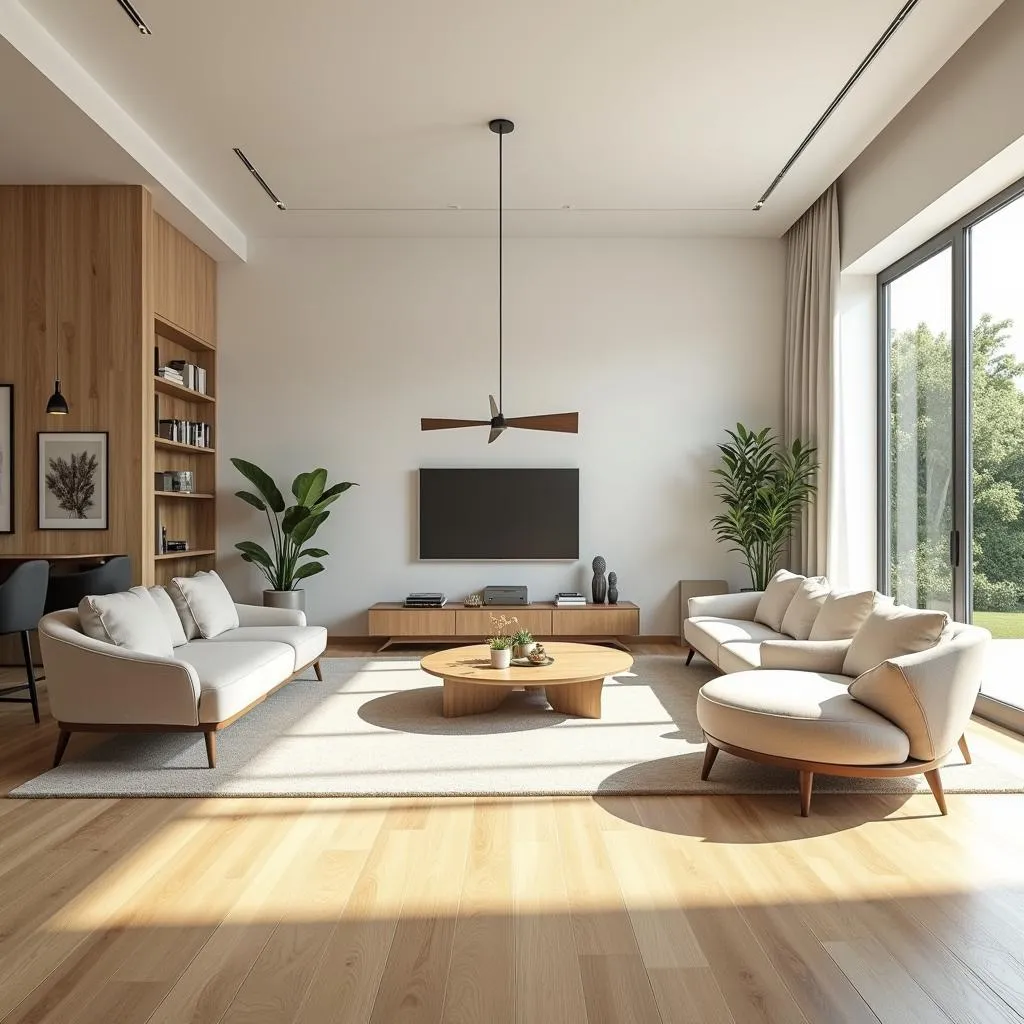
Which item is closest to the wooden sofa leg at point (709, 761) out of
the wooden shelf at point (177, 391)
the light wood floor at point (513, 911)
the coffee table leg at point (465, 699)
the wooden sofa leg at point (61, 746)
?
the light wood floor at point (513, 911)

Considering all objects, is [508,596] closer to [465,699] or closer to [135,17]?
[465,699]

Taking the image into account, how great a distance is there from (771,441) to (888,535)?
1271 millimetres

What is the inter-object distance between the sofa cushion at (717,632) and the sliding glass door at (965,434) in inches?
42.3

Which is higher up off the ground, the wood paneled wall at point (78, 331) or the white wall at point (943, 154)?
the white wall at point (943, 154)

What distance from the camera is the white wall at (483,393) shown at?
A: 7230mm

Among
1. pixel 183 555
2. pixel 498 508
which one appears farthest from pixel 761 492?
pixel 183 555

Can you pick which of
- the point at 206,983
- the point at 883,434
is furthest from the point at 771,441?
the point at 206,983

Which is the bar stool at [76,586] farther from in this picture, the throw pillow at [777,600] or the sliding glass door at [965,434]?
the sliding glass door at [965,434]

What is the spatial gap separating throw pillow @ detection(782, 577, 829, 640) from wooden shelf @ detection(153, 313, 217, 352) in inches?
179

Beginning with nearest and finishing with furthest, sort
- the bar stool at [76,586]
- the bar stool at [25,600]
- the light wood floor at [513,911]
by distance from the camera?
the light wood floor at [513,911] → the bar stool at [25,600] → the bar stool at [76,586]

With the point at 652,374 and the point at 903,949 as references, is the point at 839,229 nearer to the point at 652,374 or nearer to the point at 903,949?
the point at 652,374

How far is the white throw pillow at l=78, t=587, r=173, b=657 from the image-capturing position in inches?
151

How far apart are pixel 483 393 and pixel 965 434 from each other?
370cm

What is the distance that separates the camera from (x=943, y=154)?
4.64m
